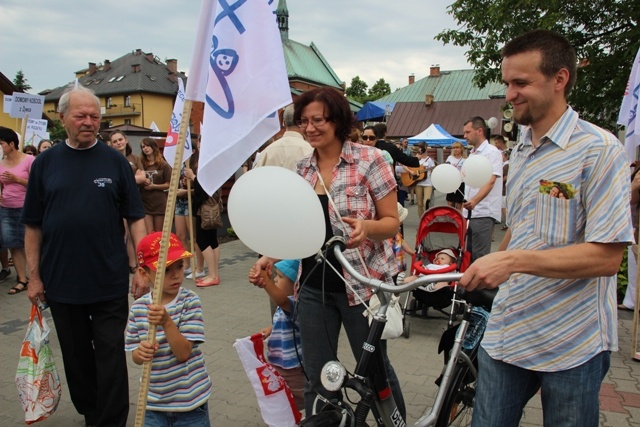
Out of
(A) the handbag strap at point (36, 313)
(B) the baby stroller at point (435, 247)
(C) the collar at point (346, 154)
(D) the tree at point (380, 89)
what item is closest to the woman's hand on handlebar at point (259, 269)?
(C) the collar at point (346, 154)

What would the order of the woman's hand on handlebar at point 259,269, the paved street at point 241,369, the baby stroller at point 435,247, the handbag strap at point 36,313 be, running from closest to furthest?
the woman's hand on handlebar at point 259,269 → the handbag strap at point 36,313 → the paved street at point 241,369 → the baby stroller at point 435,247

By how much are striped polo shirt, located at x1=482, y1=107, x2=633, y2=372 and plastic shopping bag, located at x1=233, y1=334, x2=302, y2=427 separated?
1600 millimetres

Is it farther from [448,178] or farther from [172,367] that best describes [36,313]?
[448,178]

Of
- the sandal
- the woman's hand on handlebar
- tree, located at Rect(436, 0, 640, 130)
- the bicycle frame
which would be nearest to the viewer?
the bicycle frame

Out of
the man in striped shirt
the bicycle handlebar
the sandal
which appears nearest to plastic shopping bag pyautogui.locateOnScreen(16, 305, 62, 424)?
the bicycle handlebar

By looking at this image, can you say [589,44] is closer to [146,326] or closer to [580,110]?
[580,110]

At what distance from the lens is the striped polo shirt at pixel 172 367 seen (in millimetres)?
2680

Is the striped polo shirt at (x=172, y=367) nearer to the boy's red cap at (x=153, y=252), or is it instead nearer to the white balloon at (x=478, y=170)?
the boy's red cap at (x=153, y=252)

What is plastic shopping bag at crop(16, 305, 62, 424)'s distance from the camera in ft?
11.0

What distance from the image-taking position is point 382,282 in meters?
2.09

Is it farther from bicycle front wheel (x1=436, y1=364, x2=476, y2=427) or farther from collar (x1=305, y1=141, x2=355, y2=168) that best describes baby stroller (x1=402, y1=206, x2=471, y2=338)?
collar (x1=305, y1=141, x2=355, y2=168)

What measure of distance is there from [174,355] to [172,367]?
0.06 m

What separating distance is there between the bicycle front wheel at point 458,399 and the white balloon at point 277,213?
1.20 meters

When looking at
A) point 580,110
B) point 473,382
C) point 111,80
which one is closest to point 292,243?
point 473,382
